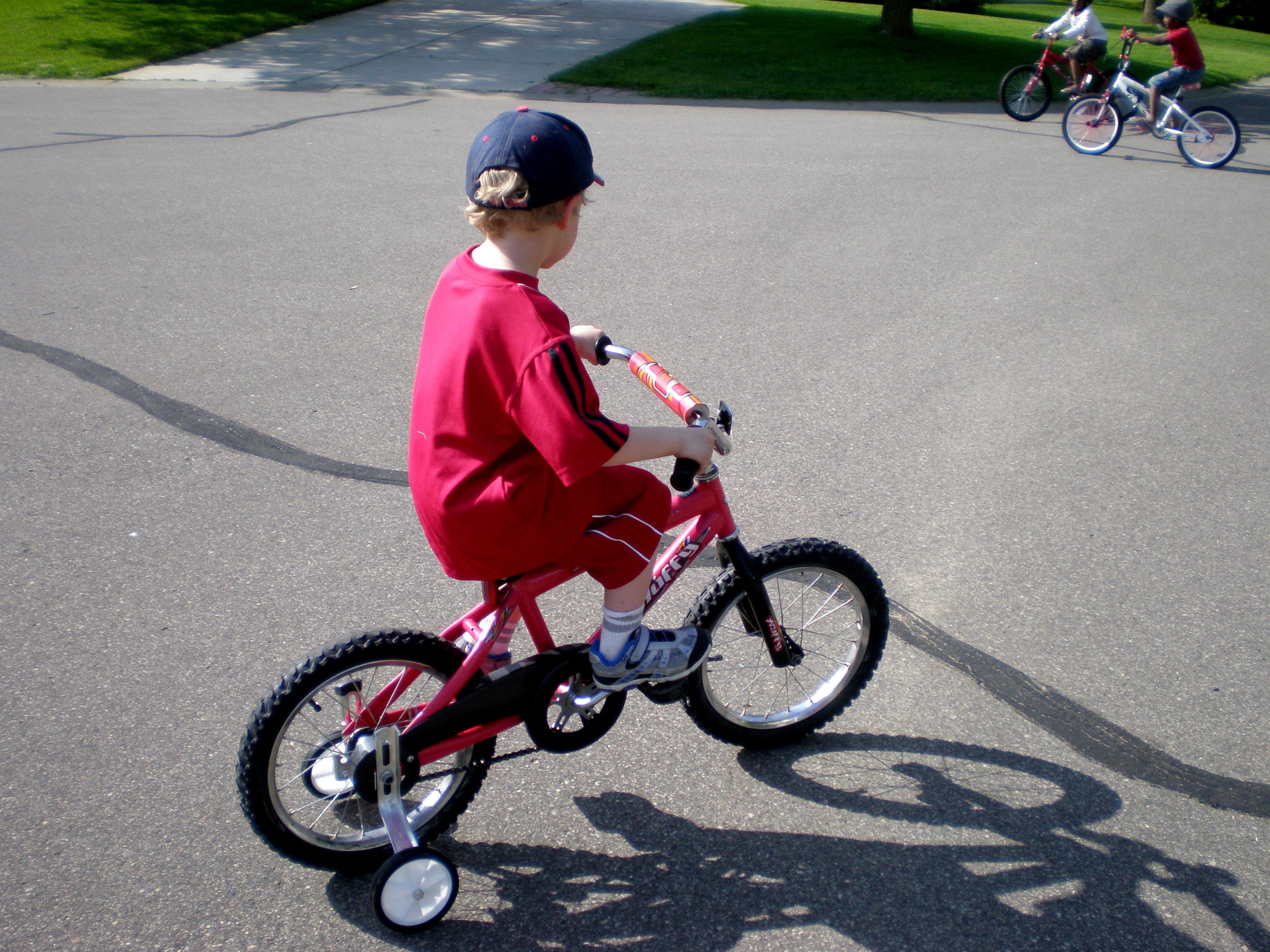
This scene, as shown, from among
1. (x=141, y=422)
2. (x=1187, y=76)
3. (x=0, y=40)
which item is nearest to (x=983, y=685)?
(x=141, y=422)

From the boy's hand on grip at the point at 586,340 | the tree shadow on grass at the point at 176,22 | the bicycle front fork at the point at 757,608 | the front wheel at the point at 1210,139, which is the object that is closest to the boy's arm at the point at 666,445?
the boy's hand on grip at the point at 586,340

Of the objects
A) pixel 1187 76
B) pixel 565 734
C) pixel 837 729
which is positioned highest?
pixel 1187 76

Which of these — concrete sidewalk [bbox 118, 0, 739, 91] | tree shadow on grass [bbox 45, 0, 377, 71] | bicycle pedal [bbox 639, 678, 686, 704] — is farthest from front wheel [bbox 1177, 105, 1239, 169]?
tree shadow on grass [bbox 45, 0, 377, 71]

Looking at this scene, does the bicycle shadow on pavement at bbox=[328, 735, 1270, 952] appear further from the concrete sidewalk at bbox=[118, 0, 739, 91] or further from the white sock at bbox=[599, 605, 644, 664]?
the concrete sidewalk at bbox=[118, 0, 739, 91]

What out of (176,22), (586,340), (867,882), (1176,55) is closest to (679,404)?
(586,340)

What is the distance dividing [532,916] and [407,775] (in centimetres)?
50

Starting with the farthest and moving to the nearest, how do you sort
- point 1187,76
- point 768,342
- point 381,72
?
point 381,72
point 1187,76
point 768,342

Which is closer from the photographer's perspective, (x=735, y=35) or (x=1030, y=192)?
(x=1030, y=192)

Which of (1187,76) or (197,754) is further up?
(1187,76)

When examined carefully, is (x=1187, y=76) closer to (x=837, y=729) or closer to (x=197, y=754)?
(x=837, y=729)

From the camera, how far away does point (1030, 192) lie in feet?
30.5

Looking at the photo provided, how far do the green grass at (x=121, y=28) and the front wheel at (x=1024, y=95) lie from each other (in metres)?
12.4

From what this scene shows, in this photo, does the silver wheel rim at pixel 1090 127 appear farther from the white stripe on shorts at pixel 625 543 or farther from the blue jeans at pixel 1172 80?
the white stripe on shorts at pixel 625 543

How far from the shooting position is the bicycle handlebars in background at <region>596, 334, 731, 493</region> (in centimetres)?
234
